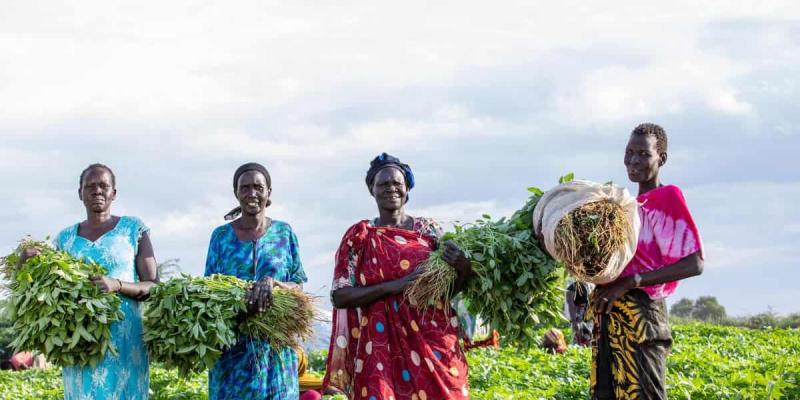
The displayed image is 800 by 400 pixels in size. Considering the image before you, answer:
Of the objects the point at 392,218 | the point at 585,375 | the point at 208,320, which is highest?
the point at 392,218

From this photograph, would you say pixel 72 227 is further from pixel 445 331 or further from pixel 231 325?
pixel 445 331

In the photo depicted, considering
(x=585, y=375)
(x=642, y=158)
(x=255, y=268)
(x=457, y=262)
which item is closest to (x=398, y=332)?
(x=457, y=262)

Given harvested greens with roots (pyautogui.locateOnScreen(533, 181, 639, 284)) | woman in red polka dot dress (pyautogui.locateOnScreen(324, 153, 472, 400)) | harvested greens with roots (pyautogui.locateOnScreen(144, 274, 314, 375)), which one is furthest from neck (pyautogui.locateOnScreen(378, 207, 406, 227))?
harvested greens with roots (pyautogui.locateOnScreen(533, 181, 639, 284))

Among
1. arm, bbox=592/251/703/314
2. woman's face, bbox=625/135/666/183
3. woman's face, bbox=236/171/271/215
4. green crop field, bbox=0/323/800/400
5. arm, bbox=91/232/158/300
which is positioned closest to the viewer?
arm, bbox=592/251/703/314

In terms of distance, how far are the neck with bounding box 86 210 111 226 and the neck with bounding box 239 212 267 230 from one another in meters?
0.83

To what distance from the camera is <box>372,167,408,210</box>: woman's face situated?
5320 millimetres

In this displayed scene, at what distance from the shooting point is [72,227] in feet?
19.1

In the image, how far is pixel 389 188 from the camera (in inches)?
209

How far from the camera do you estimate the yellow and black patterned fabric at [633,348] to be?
4.62 meters

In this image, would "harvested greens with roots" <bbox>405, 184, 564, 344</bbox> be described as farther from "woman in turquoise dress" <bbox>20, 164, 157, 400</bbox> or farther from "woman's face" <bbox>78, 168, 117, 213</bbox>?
"woman's face" <bbox>78, 168, 117, 213</bbox>

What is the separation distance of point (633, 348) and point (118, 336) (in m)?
2.95

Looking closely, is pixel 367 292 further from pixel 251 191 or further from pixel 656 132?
pixel 656 132

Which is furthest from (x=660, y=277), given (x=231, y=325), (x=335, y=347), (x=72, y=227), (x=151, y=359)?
(x=72, y=227)

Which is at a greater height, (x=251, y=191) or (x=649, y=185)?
(x=251, y=191)
